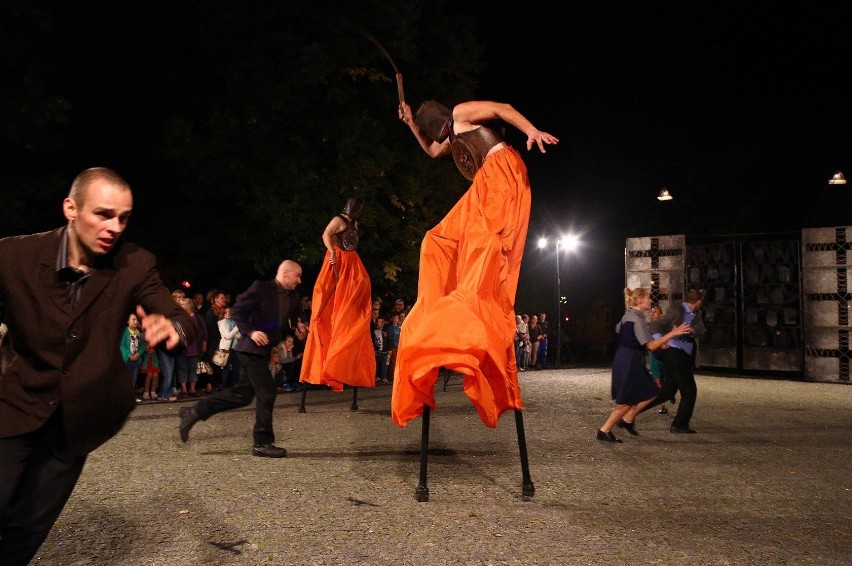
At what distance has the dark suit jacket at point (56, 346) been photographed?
2.97 m

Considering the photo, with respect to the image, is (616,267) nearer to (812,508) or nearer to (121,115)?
(121,115)

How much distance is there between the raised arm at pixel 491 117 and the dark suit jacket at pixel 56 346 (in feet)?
11.2

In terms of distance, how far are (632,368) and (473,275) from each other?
399cm

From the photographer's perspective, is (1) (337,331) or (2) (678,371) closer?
(2) (678,371)

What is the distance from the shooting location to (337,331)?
34.6ft

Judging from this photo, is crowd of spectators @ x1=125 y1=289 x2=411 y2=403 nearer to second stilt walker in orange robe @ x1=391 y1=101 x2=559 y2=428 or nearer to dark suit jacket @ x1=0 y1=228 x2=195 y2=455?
second stilt walker in orange robe @ x1=391 y1=101 x2=559 y2=428

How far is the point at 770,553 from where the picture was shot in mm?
4602

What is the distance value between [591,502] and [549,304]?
2790 centimetres

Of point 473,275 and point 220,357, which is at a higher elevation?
point 473,275

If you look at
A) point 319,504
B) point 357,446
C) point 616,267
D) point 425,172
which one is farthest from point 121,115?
point 616,267

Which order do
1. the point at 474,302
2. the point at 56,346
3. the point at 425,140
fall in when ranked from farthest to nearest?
the point at 425,140 → the point at 474,302 → the point at 56,346

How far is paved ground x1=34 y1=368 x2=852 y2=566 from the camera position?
180 inches

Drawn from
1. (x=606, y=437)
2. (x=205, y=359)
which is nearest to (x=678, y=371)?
(x=606, y=437)

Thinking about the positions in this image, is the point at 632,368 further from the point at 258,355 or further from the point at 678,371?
the point at 258,355
